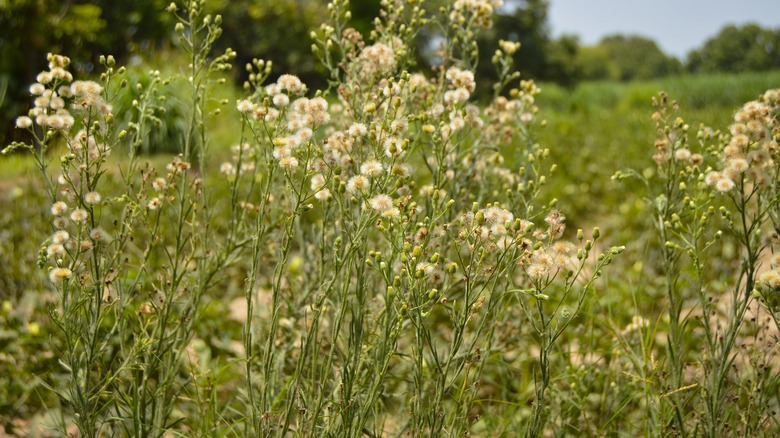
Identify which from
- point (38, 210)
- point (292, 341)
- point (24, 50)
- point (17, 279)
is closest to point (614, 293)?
point (292, 341)

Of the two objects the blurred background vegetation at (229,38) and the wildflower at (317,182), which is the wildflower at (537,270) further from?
the blurred background vegetation at (229,38)

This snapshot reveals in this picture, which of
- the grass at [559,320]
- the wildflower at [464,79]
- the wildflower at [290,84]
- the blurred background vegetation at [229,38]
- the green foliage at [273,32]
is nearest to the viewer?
the wildflower at [290,84]

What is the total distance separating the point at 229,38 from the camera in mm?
15258

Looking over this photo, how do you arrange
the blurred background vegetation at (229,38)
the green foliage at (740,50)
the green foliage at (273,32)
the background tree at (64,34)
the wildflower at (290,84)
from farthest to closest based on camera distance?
the green foliage at (273,32), the background tree at (64,34), the blurred background vegetation at (229,38), the green foliage at (740,50), the wildflower at (290,84)

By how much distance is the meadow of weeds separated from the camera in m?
1.43

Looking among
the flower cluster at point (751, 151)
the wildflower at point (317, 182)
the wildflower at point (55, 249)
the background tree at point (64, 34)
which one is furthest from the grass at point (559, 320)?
the background tree at point (64, 34)

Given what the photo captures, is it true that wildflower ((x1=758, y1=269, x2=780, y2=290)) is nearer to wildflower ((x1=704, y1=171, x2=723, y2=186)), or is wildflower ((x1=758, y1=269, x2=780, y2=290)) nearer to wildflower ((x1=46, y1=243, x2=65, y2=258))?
wildflower ((x1=704, y1=171, x2=723, y2=186))

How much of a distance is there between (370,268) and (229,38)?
571 inches

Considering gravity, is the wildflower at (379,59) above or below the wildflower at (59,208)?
above

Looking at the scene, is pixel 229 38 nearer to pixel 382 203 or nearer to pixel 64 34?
pixel 64 34

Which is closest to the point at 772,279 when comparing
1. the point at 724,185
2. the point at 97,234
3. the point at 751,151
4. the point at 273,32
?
the point at 724,185

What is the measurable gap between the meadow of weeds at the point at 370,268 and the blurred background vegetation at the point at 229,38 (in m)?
0.89

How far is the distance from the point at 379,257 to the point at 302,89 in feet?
1.52

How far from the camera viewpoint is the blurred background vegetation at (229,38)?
4.42 meters
